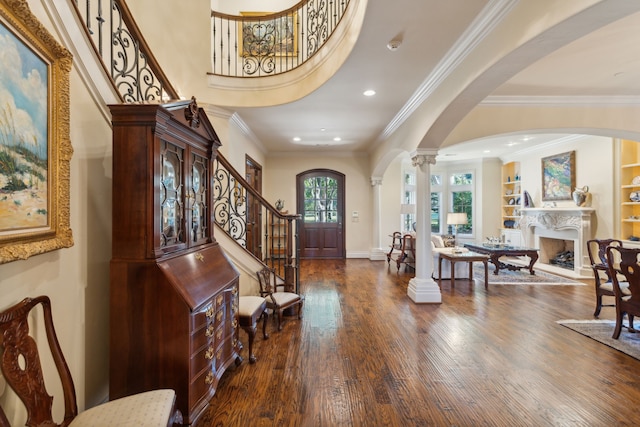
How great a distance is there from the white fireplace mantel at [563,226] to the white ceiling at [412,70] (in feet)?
9.93

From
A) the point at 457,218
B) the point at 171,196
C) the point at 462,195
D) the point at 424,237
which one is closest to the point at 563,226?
the point at 457,218

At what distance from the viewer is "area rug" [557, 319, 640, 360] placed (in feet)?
9.86

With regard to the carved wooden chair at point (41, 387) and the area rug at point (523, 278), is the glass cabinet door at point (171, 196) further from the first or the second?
the area rug at point (523, 278)

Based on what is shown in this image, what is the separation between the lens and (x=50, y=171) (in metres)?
1.45

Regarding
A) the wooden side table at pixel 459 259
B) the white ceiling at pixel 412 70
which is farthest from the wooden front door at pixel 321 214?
the wooden side table at pixel 459 259

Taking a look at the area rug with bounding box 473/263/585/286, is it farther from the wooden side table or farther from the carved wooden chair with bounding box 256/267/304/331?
the carved wooden chair with bounding box 256/267/304/331

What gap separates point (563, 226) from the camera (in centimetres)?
680

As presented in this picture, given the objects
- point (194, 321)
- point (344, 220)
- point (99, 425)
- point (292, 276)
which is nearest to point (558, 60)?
point (292, 276)

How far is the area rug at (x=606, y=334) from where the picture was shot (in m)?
3.00

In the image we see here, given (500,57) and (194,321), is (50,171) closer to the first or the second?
(194,321)

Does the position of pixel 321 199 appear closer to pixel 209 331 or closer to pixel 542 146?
pixel 542 146

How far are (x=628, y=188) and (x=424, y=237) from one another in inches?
179

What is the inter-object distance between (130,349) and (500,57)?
3365 mm

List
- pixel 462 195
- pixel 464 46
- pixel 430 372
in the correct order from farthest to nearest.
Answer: pixel 462 195 → pixel 464 46 → pixel 430 372
